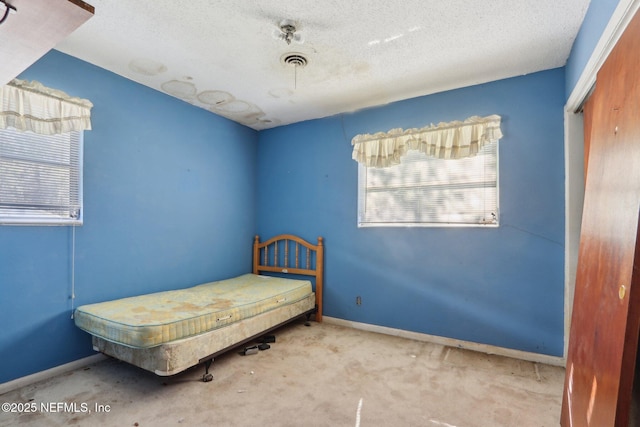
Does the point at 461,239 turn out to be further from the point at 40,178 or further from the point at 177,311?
the point at 40,178

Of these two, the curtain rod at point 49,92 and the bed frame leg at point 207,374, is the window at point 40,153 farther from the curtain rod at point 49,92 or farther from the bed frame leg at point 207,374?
the bed frame leg at point 207,374

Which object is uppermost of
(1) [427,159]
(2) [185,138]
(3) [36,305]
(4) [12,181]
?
(2) [185,138]

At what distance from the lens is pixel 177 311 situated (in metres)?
2.40

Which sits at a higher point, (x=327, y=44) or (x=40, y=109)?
(x=327, y=44)

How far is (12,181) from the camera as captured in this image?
2.22 m

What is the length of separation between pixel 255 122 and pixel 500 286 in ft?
11.0

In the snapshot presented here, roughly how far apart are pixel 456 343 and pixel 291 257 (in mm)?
2082

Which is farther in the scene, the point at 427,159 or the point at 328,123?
the point at 328,123

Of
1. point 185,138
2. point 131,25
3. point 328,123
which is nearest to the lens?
point 131,25

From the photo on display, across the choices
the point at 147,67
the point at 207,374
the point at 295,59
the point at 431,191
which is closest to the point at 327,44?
the point at 295,59

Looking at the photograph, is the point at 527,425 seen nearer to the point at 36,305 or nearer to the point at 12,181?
the point at 36,305

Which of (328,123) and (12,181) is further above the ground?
(328,123)

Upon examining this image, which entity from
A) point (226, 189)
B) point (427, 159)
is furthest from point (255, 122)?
point (427, 159)

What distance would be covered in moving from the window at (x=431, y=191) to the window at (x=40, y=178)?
8.78 ft
